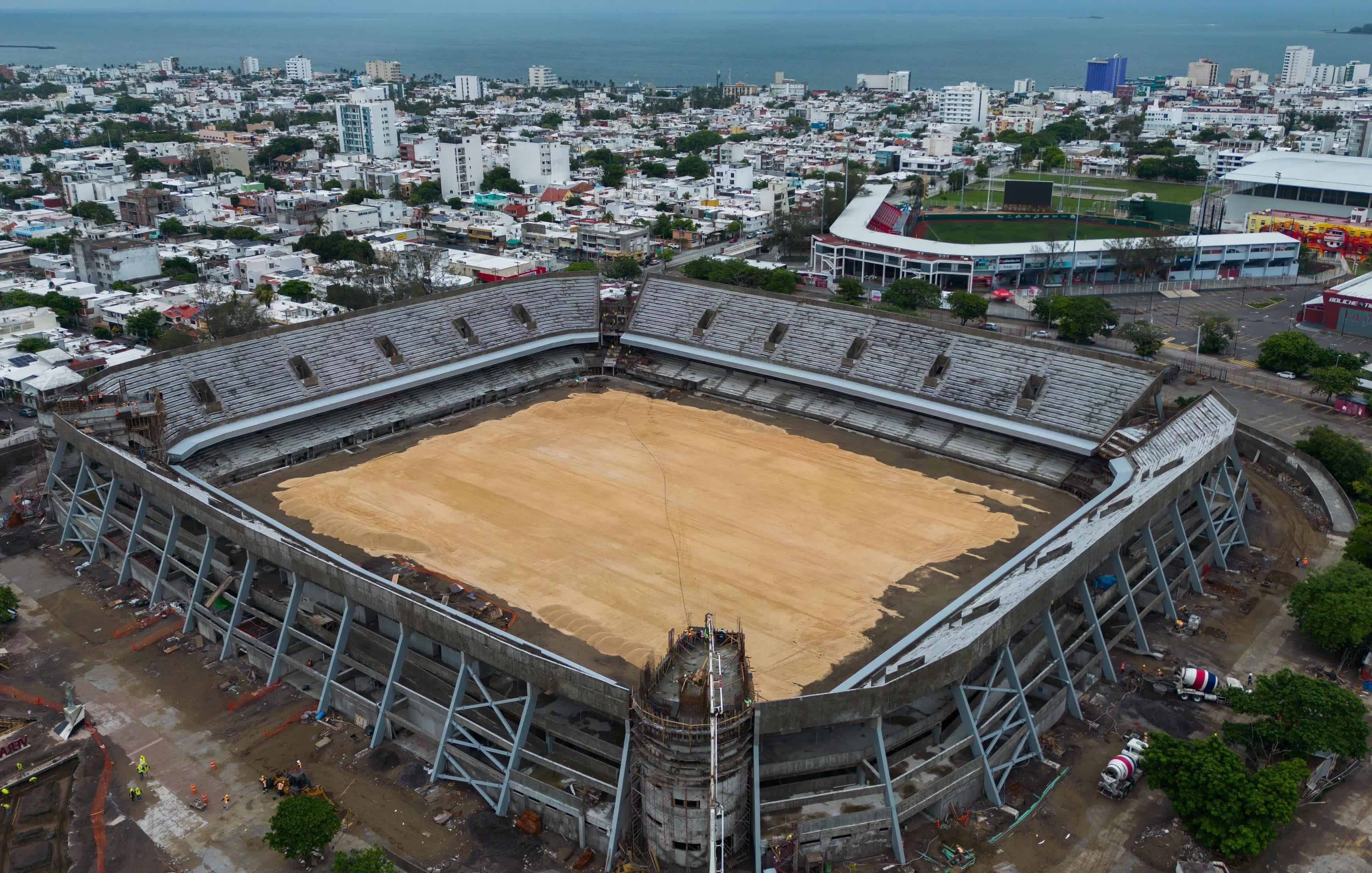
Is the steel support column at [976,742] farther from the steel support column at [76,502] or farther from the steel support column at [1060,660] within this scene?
the steel support column at [76,502]

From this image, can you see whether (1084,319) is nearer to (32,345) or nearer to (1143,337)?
(1143,337)

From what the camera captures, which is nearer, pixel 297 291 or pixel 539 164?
pixel 297 291

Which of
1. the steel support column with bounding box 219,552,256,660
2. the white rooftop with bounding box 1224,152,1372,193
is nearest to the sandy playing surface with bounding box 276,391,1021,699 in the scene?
the steel support column with bounding box 219,552,256,660

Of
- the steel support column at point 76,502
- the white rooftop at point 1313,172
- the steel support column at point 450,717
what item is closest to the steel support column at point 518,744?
the steel support column at point 450,717

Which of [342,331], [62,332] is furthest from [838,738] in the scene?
[62,332]

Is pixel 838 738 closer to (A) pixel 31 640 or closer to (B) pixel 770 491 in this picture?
(B) pixel 770 491

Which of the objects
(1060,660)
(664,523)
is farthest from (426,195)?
(1060,660)
